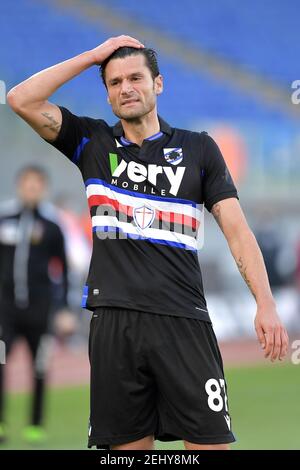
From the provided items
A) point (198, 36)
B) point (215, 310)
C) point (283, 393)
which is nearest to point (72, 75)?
point (283, 393)

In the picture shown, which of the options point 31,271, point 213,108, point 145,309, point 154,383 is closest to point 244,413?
point 31,271

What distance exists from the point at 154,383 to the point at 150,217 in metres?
0.68

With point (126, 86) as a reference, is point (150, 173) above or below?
below

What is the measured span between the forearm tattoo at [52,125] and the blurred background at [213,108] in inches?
415

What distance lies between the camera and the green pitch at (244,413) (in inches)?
318

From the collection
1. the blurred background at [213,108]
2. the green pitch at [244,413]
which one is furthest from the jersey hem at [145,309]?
the blurred background at [213,108]

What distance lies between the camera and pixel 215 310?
53.8ft

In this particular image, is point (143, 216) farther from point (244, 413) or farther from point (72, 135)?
point (244, 413)

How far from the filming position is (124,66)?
4.10 meters

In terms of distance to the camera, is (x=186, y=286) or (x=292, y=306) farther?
(x=292, y=306)

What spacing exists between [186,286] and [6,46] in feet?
46.9

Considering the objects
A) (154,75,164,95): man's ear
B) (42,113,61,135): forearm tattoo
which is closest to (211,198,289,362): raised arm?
(154,75,164,95): man's ear
